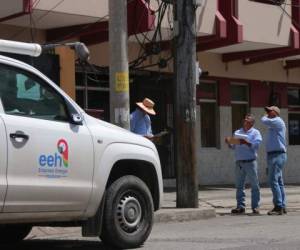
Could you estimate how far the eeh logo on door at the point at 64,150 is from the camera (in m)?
7.14

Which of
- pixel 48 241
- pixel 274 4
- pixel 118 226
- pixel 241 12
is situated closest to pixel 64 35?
pixel 241 12

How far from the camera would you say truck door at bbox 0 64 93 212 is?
22.2ft

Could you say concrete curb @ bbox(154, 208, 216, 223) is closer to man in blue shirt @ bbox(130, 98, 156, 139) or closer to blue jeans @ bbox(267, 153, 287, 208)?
blue jeans @ bbox(267, 153, 287, 208)

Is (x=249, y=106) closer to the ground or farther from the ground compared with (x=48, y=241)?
farther from the ground

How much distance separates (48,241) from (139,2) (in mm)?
7783

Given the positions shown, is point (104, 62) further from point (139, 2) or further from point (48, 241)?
point (48, 241)

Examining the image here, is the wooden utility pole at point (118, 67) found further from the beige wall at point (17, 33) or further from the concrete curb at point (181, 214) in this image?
the beige wall at point (17, 33)

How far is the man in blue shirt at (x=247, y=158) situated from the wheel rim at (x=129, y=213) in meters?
4.50

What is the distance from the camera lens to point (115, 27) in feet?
36.8

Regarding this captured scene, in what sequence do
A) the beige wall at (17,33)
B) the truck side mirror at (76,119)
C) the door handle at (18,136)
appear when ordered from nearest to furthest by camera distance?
the door handle at (18,136) → the truck side mirror at (76,119) → the beige wall at (17,33)

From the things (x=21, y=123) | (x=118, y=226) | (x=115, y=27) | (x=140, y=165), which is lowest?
(x=118, y=226)

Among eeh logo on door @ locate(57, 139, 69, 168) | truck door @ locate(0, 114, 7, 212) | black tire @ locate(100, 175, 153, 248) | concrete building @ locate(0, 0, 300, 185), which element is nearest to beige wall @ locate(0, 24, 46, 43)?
concrete building @ locate(0, 0, 300, 185)

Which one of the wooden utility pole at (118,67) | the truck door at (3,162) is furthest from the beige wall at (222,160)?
the truck door at (3,162)

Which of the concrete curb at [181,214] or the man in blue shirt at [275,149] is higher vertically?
the man in blue shirt at [275,149]
